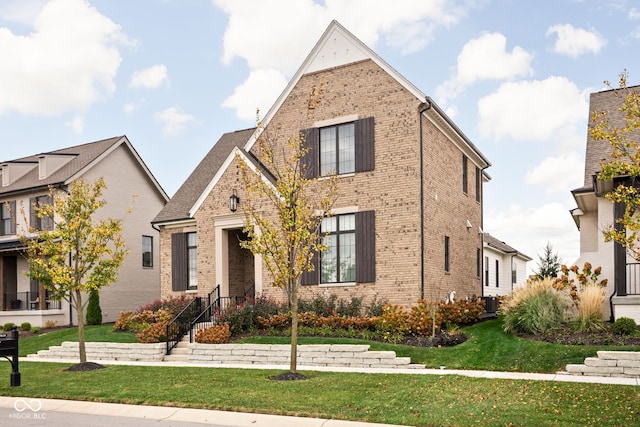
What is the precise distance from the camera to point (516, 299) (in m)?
16.3

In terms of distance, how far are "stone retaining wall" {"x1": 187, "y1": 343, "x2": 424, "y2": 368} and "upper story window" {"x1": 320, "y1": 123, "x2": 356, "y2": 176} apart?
6.04 meters

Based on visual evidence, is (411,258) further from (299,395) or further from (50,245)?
(50,245)

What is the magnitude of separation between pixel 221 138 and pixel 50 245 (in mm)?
13383

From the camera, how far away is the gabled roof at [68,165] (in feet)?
97.5

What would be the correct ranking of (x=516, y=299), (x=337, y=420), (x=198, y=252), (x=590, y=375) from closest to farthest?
(x=337, y=420) < (x=590, y=375) < (x=516, y=299) < (x=198, y=252)

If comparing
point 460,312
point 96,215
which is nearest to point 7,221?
point 96,215

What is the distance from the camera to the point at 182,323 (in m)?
20.2

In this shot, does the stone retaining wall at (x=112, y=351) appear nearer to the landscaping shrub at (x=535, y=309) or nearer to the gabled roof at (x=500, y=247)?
the landscaping shrub at (x=535, y=309)

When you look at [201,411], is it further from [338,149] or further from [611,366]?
[338,149]

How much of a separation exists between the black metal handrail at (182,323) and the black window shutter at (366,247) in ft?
18.5

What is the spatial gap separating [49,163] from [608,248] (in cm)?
2590

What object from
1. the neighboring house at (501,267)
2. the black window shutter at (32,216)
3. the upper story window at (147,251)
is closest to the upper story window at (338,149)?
the neighboring house at (501,267)

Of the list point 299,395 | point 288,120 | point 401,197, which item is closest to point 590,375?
point 299,395

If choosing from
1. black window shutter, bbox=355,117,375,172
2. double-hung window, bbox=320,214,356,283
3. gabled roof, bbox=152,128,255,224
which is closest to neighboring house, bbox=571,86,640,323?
black window shutter, bbox=355,117,375,172
